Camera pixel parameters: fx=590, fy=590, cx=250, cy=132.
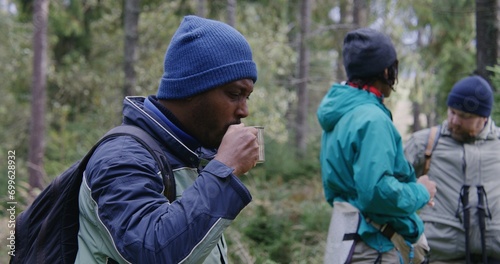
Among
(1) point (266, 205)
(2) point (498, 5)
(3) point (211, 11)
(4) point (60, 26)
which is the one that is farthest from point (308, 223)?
(4) point (60, 26)

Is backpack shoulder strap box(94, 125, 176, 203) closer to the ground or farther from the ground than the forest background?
farther from the ground

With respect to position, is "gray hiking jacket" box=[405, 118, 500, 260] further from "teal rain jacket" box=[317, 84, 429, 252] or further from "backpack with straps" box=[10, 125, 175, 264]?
"backpack with straps" box=[10, 125, 175, 264]

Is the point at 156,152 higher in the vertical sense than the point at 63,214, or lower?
higher

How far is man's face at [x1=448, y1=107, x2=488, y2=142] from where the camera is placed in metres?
4.63

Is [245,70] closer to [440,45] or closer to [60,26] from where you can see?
[440,45]

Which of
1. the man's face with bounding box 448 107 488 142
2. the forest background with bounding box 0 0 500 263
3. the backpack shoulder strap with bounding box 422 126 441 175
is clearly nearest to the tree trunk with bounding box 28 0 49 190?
the forest background with bounding box 0 0 500 263

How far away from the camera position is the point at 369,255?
385 centimetres

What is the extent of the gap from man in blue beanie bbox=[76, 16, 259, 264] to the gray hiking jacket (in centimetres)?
287

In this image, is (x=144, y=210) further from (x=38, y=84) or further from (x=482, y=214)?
(x=38, y=84)

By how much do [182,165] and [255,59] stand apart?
1496 centimetres

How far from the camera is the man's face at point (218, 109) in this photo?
7.04 feet

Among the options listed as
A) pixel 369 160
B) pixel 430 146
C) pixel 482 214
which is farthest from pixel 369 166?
pixel 482 214

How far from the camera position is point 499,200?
4.61m

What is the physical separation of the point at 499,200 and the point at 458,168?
39 centimetres
